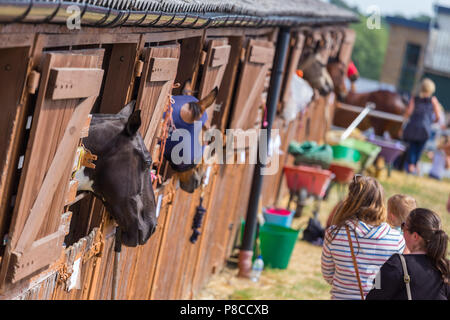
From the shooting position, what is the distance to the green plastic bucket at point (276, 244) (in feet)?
32.2

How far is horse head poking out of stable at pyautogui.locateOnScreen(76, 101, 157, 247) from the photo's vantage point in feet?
13.1

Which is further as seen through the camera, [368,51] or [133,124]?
[368,51]

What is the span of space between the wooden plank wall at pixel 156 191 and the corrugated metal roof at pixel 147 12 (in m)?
0.14

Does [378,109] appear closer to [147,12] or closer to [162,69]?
[162,69]

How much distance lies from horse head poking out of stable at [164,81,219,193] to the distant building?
30.8m

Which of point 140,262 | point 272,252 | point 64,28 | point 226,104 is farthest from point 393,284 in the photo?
point 272,252

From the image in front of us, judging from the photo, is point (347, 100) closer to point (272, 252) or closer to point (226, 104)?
point (272, 252)

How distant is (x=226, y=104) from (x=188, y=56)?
56.7 inches

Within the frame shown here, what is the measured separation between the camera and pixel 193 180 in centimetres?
593

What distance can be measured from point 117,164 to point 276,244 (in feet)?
19.8

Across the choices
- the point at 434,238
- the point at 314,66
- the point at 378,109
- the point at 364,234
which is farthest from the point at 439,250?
the point at 378,109

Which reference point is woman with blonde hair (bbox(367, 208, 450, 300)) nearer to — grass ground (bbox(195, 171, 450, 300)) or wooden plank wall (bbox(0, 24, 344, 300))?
wooden plank wall (bbox(0, 24, 344, 300))

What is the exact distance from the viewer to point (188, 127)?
209 inches

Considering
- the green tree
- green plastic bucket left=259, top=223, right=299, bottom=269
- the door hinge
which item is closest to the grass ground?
green plastic bucket left=259, top=223, right=299, bottom=269
